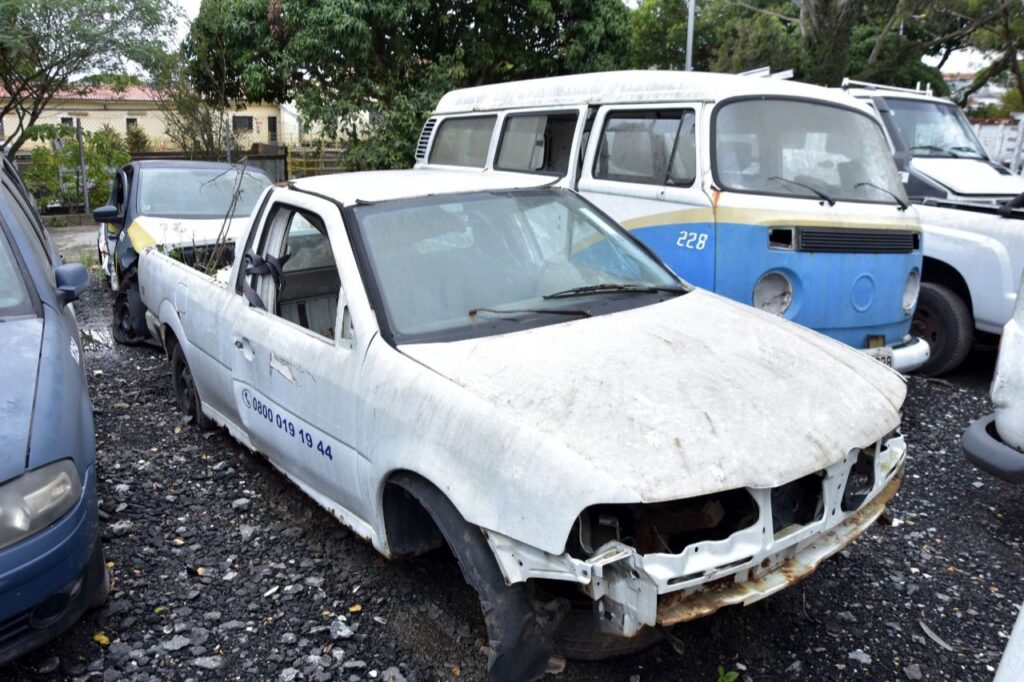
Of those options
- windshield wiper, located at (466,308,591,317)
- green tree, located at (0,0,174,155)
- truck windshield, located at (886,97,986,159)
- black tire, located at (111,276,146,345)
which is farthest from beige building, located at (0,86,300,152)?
windshield wiper, located at (466,308,591,317)

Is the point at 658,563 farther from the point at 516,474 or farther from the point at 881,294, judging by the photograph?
the point at 881,294

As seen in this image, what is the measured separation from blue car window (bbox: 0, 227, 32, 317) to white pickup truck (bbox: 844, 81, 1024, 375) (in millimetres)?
6375

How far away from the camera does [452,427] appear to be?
2.81m

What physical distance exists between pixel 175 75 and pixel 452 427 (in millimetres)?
15586

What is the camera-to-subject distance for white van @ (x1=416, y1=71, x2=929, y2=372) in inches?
207

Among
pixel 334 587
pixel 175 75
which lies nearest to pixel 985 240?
pixel 334 587

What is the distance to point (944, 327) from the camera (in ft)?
21.9

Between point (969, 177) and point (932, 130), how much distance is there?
2.96 feet

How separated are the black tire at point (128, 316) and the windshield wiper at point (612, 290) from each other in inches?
204

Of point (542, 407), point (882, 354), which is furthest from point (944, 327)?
point (542, 407)

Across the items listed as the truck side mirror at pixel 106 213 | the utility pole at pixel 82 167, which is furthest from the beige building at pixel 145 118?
the truck side mirror at pixel 106 213

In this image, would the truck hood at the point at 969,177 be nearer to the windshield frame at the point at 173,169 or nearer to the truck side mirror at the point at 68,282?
the windshield frame at the point at 173,169

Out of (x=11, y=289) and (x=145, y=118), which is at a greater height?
(x=145, y=118)

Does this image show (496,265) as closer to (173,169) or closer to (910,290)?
(910,290)
